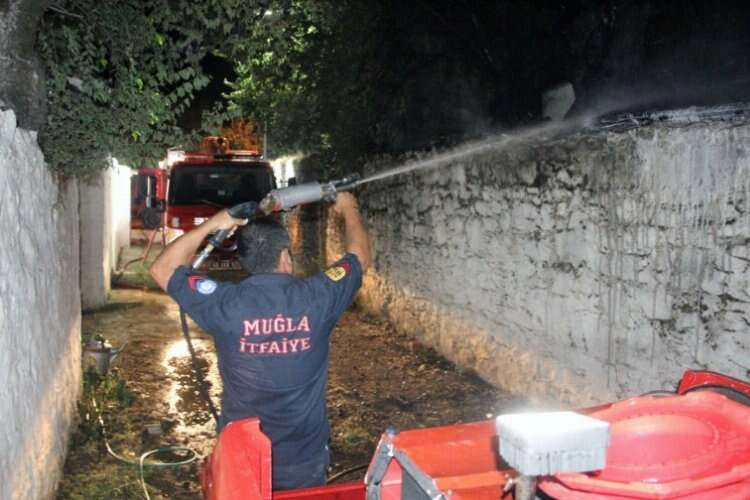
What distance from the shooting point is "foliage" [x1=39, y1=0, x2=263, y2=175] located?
14.5ft

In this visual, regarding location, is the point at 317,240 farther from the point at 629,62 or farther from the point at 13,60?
the point at 13,60

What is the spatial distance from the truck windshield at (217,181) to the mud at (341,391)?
3.43 meters

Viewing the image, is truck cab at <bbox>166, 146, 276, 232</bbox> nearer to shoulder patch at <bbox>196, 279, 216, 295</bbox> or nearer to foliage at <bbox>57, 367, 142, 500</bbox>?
foliage at <bbox>57, 367, 142, 500</bbox>

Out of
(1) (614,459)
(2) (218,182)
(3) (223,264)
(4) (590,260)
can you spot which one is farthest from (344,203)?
(2) (218,182)

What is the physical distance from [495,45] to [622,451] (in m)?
8.59

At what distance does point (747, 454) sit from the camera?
1.72 meters

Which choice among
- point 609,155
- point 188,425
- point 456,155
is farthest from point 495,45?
point 188,425

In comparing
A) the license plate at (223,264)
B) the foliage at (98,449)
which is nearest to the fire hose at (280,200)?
the foliage at (98,449)

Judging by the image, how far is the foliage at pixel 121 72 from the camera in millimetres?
4406

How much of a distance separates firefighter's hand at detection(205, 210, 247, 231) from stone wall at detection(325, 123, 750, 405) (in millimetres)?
2723

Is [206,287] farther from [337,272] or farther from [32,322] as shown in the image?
[32,322]

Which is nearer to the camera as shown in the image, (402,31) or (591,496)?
(591,496)

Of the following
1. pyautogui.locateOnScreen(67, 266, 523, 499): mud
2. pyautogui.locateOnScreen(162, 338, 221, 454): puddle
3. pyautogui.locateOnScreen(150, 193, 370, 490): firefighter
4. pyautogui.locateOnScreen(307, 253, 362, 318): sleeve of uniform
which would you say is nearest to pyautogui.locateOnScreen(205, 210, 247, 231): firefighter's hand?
pyautogui.locateOnScreen(150, 193, 370, 490): firefighter

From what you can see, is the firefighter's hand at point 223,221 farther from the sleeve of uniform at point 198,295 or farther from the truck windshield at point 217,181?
the truck windshield at point 217,181
